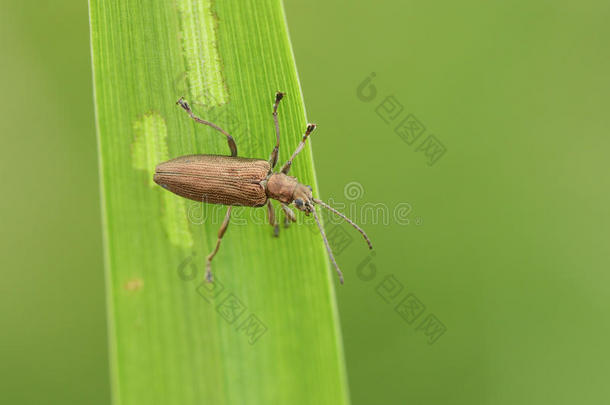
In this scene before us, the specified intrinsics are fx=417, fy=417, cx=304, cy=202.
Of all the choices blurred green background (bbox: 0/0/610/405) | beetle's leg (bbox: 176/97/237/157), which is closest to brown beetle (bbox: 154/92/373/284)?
beetle's leg (bbox: 176/97/237/157)

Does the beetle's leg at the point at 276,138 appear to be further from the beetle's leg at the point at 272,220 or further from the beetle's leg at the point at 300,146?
the beetle's leg at the point at 272,220

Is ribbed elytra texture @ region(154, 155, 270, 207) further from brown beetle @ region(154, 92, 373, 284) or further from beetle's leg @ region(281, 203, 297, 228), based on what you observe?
beetle's leg @ region(281, 203, 297, 228)

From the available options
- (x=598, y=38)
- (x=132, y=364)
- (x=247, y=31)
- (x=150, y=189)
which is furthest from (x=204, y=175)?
(x=598, y=38)

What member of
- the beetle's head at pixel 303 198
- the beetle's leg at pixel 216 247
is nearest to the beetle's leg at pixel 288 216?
the beetle's head at pixel 303 198

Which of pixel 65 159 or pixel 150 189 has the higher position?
pixel 65 159

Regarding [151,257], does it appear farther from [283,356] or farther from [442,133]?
[442,133]

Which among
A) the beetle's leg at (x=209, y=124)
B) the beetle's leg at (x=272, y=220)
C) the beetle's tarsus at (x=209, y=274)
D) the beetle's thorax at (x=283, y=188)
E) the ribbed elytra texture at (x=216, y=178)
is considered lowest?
the beetle's tarsus at (x=209, y=274)

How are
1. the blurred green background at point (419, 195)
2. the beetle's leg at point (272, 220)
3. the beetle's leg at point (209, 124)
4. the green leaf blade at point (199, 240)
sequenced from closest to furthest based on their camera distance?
1. the green leaf blade at point (199, 240)
2. the beetle's leg at point (209, 124)
3. the beetle's leg at point (272, 220)
4. the blurred green background at point (419, 195)

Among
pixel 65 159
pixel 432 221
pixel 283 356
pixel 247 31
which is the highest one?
pixel 65 159
